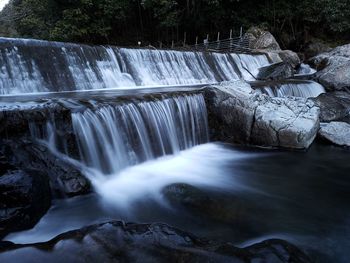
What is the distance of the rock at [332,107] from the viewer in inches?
379

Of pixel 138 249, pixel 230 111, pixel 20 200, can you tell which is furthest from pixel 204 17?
pixel 138 249

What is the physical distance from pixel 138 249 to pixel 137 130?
3.82 metres

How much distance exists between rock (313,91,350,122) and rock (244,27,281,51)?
26.8 ft

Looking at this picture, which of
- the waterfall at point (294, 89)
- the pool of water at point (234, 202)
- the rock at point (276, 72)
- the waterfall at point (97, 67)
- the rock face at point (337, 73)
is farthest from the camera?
the rock at point (276, 72)

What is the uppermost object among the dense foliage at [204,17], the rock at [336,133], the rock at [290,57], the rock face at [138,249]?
the dense foliage at [204,17]

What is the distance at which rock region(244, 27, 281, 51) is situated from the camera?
18078mm

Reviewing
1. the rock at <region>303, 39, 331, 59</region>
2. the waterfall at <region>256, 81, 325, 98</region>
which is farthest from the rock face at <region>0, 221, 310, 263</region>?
the rock at <region>303, 39, 331, 59</region>

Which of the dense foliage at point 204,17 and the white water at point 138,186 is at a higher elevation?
the dense foliage at point 204,17

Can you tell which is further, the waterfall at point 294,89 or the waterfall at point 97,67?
the waterfall at point 294,89

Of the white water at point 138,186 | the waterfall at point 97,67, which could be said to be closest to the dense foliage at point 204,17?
the waterfall at point 97,67

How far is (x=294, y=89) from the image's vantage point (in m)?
10.9

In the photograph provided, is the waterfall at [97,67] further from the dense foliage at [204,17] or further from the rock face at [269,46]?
the dense foliage at [204,17]

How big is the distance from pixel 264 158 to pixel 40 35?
73.9 feet

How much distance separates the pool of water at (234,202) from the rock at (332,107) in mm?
2658
